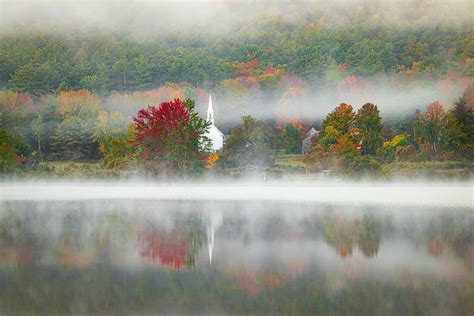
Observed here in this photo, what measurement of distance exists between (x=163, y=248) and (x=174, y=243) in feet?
1.78

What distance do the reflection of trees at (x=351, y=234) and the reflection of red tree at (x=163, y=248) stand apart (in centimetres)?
205

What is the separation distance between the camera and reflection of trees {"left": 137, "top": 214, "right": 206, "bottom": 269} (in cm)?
1004

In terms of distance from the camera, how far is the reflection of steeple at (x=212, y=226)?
1117cm

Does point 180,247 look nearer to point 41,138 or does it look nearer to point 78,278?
point 78,278

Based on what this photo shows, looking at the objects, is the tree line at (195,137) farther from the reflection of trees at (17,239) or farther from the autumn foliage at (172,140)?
the reflection of trees at (17,239)

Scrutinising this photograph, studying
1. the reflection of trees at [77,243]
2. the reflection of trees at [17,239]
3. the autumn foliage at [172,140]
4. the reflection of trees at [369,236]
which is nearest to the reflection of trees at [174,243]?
the reflection of trees at [77,243]

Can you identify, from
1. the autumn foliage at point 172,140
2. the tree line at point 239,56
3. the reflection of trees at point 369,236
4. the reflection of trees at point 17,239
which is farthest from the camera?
the tree line at point 239,56

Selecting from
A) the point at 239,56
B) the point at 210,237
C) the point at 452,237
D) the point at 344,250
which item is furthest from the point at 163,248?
the point at 239,56

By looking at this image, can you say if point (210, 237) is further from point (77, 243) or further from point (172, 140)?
point (172, 140)

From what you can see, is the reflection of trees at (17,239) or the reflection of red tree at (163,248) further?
the reflection of trees at (17,239)

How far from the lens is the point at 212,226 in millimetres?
13594

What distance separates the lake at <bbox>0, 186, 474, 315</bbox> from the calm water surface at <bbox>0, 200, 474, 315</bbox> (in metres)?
0.01

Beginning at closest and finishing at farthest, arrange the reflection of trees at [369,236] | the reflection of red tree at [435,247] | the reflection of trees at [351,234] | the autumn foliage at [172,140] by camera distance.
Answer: the reflection of red tree at [435,247], the reflection of trees at [369,236], the reflection of trees at [351,234], the autumn foliage at [172,140]

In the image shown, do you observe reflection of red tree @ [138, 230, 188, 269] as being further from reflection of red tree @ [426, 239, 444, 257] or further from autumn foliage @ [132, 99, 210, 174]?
autumn foliage @ [132, 99, 210, 174]
